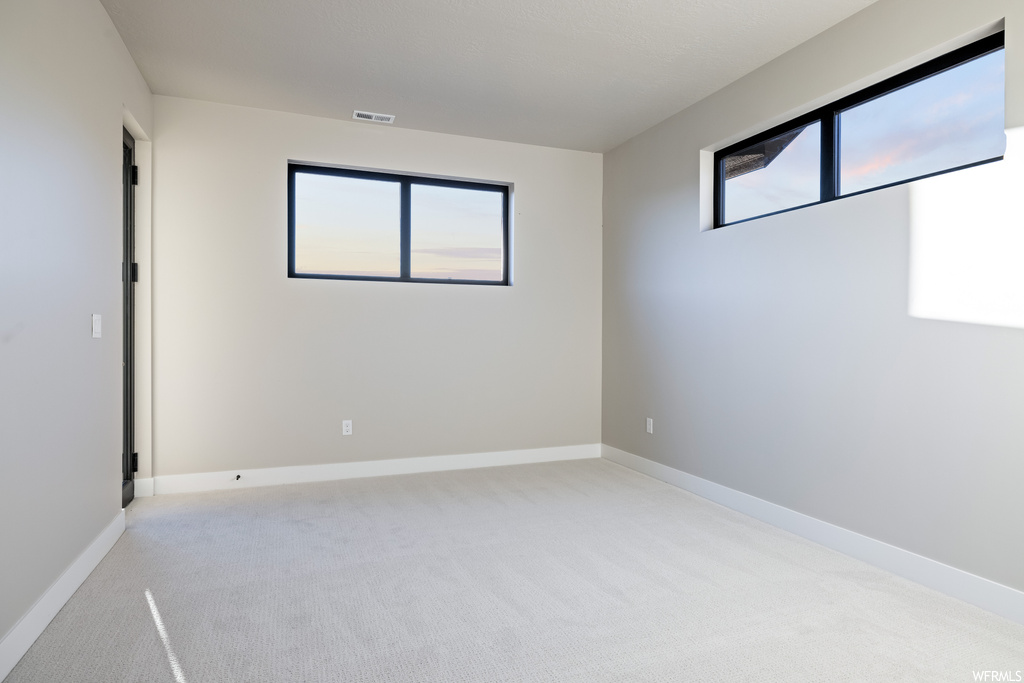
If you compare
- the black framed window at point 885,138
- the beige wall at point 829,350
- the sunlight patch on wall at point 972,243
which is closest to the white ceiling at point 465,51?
the beige wall at point 829,350

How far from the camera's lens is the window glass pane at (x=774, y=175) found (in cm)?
321

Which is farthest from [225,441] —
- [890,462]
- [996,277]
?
[996,277]

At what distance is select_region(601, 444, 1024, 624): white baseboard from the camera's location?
2.26 metres

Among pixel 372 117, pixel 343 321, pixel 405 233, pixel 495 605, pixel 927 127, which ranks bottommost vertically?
pixel 495 605

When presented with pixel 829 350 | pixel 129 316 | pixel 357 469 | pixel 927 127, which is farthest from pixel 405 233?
pixel 927 127

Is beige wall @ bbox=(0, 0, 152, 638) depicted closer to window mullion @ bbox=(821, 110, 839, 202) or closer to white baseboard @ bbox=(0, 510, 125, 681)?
white baseboard @ bbox=(0, 510, 125, 681)

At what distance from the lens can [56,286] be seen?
7.34 feet

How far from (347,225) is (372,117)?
802 millimetres

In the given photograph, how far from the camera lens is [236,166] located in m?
4.00

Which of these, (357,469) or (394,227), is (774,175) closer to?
(394,227)

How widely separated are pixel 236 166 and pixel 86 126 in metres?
1.45

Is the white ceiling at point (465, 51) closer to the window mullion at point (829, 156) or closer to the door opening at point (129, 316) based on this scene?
the window mullion at point (829, 156)

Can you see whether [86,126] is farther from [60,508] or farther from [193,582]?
[193,582]

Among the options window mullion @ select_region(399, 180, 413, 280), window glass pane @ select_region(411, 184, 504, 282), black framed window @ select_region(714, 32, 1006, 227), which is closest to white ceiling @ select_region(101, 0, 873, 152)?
black framed window @ select_region(714, 32, 1006, 227)
